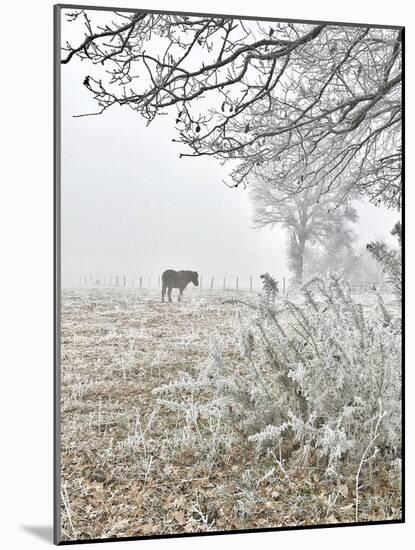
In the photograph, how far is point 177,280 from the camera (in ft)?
14.7

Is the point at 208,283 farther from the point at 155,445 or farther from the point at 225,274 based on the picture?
the point at 155,445

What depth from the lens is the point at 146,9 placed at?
442 cm

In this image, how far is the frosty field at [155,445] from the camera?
4.27m

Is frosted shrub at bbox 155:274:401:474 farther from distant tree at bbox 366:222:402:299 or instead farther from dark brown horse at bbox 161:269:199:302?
dark brown horse at bbox 161:269:199:302

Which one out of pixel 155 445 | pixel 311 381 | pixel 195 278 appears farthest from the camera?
pixel 311 381

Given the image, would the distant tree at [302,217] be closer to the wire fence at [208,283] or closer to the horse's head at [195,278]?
the wire fence at [208,283]

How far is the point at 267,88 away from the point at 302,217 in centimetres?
75

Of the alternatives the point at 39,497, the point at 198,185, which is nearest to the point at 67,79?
the point at 198,185

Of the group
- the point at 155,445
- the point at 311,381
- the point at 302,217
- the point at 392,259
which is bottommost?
the point at 155,445

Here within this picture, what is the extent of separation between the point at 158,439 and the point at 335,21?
254cm

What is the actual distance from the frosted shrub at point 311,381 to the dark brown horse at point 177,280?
330 mm

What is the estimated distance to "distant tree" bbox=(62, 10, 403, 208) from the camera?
439 centimetres

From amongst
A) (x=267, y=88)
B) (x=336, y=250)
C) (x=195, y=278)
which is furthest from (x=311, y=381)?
(x=267, y=88)

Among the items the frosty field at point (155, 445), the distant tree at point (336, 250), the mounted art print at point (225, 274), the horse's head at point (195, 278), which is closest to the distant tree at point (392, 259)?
the mounted art print at point (225, 274)
